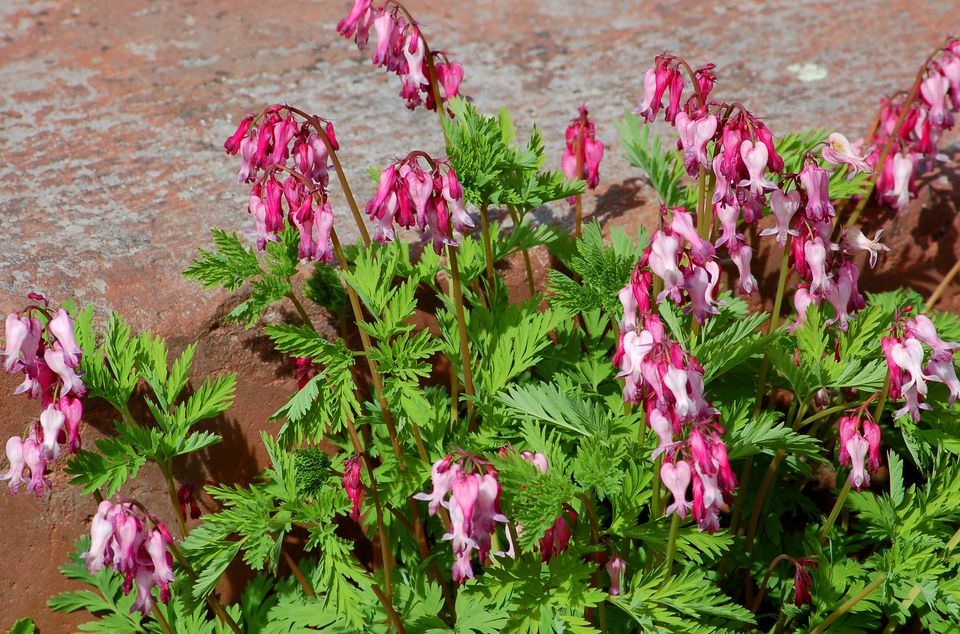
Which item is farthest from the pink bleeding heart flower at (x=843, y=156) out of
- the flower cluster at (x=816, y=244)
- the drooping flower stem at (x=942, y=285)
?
the drooping flower stem at (x=942, y=285)

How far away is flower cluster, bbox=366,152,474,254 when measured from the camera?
A: 2967mm

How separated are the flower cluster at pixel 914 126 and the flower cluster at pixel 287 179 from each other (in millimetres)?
2468

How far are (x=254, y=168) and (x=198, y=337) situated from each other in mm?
903

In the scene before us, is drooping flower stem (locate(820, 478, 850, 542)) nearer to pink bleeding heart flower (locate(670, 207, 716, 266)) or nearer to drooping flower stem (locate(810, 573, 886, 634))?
drooping flower stem (locate(810, 573, 886, 634))

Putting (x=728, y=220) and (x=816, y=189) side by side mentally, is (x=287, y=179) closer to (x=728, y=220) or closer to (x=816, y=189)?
(x=728, y=220)

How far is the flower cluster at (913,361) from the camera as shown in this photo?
9.46 ft

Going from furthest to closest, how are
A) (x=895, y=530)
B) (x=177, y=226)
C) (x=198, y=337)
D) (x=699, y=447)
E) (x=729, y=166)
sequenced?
(x=177, y=226) → (x=198, y=337) → (x=895, y=530) → (x=729, y=166) → (x=699, y=447)

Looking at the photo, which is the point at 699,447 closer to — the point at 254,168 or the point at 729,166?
the point at 729,166

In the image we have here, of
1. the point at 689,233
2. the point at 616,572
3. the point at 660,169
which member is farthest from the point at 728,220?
the point at 616,572

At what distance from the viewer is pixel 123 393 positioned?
11.0 ft

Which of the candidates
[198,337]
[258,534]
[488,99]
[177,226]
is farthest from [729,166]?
[488,99]

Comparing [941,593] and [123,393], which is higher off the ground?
[123,393]

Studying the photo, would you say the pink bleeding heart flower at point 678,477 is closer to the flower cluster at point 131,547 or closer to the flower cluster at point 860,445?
the flower cluster at point 860,445

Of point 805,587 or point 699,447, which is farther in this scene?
point 805,587
